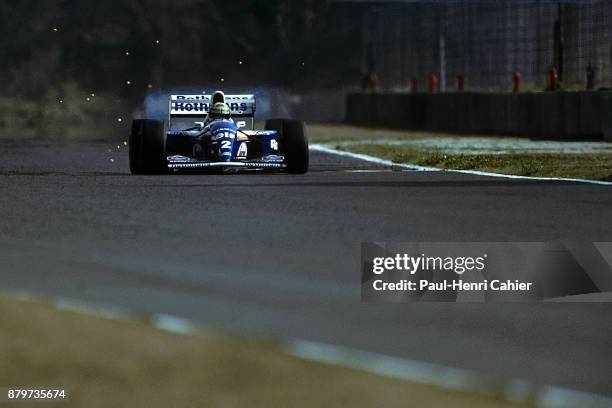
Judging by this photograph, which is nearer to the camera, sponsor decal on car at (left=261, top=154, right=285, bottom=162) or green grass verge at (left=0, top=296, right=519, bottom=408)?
green grass verge at (left=0, top=296, right=519, bottom=408)

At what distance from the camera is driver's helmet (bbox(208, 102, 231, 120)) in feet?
67.0

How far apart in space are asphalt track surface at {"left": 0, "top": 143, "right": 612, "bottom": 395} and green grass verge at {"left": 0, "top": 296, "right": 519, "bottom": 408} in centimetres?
78

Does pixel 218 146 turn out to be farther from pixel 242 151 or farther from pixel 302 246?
pixel 302 246

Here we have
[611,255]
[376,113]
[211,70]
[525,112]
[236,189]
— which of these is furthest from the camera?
[211,70]

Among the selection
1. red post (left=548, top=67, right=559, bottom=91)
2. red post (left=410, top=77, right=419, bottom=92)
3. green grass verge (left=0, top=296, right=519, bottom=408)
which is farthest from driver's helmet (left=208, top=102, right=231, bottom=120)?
red post (left=410, top=77, right=419, bottom=92)

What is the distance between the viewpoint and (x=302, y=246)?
11734 mm

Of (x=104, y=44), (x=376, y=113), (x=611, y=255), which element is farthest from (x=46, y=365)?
(x=104, y=44)

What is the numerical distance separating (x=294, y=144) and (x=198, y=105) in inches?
68.3

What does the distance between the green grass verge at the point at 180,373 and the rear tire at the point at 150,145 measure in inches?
499

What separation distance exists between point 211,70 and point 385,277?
4794 cm

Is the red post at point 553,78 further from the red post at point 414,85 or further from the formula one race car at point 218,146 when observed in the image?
the formula one race car at point 218,146

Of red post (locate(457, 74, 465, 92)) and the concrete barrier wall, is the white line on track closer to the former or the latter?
the concrete barrier wall

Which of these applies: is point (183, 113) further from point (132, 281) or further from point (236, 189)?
point (132, 281)

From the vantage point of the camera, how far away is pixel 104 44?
53812 mm
